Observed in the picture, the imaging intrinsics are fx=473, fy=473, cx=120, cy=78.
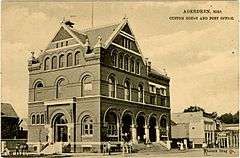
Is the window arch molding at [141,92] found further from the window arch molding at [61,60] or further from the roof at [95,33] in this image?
the window arch molding at [61,60]

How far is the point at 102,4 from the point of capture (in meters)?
13.6

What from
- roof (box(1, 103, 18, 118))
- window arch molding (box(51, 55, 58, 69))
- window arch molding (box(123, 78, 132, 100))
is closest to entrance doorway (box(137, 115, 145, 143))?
window arch molding (box(123, 78, 132, 100))

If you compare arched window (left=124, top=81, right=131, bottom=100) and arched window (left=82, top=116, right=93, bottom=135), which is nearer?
arched window (left=82, top=116, right=93, bottom=135)

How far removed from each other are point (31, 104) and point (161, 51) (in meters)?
4.76

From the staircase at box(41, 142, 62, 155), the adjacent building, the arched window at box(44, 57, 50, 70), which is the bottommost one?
the staircase at box(41, 142, 62, 155)

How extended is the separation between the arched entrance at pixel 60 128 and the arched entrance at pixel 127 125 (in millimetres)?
2268

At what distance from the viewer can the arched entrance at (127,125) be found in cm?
1802

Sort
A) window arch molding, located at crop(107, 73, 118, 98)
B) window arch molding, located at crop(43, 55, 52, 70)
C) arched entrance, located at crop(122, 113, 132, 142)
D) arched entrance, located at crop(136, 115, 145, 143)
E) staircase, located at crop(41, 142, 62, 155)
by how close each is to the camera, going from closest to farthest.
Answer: staircase, located at crop(41, 142, 62, 155), window arch molding, located at crop(43, 55, 52, 70), window arch molding, located at crop(107, 73, 118, 98), arched entrance, located at crop(122, 113, 132, 142), arched entrance, located at crop(136, 115, 145, 143)

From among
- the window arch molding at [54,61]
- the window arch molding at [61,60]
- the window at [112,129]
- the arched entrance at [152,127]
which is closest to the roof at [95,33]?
the window arch molding at [61,60]

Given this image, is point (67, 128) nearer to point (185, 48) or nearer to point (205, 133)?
point (185, 48)

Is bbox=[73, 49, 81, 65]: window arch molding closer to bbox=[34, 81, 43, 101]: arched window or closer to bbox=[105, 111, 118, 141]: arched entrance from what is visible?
bbox=[34, 81, 43, 101]: arched window

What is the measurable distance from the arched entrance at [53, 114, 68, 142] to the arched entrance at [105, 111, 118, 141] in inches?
59.5

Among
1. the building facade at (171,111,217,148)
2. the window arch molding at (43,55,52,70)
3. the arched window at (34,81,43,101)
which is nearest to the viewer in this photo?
the arched window at (34,81,43,101)

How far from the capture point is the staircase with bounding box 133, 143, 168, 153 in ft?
57.8
